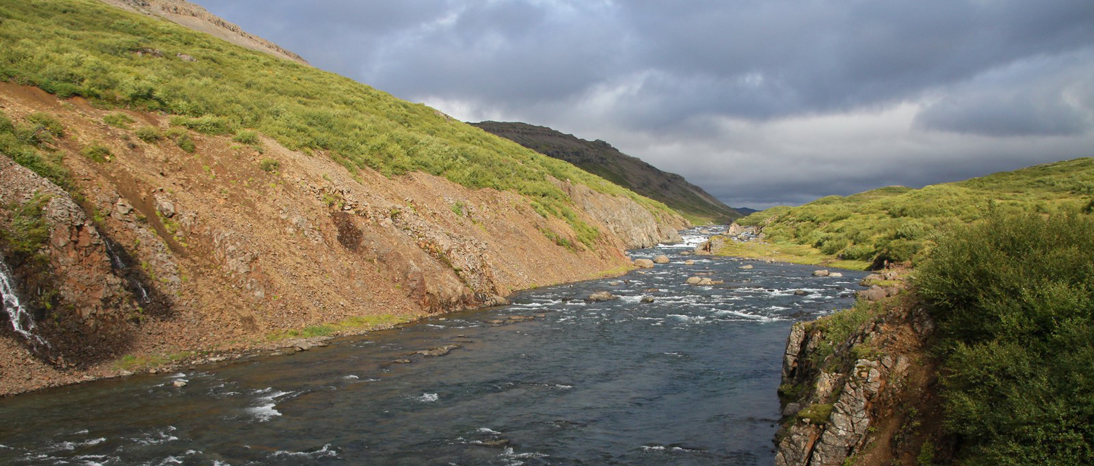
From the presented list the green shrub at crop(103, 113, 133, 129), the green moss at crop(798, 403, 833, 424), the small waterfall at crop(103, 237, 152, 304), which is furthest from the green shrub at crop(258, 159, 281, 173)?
the green moss at crop(798, 403, 833, 424)

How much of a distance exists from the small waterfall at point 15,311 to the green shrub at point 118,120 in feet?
Answer: 45.5

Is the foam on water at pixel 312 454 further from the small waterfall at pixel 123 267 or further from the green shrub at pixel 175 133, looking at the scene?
the green shrub at pixel 175 133

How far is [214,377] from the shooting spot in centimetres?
1922

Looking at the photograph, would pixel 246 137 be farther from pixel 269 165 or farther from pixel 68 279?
pixel 68 279

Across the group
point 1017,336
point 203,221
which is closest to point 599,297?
point 203,221

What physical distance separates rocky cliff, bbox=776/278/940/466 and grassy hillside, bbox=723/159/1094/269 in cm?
4863

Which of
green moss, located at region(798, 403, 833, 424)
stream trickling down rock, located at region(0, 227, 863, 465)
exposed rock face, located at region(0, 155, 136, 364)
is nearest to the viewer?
green moss, located at region(798, 403, 833, 424)

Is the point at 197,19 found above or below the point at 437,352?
above

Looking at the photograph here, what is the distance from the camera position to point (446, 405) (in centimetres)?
1744

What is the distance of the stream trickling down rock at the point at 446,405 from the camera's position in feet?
45.4

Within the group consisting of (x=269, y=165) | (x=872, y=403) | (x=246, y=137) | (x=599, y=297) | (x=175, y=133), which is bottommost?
(x=599, y=297)

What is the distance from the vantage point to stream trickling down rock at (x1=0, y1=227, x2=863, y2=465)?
13836 millimetres

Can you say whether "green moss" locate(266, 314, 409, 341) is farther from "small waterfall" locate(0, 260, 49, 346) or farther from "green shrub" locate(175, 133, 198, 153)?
"green shrub" locate(175, 133, 198, 153)

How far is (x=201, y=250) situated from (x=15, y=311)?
8.03 meters
